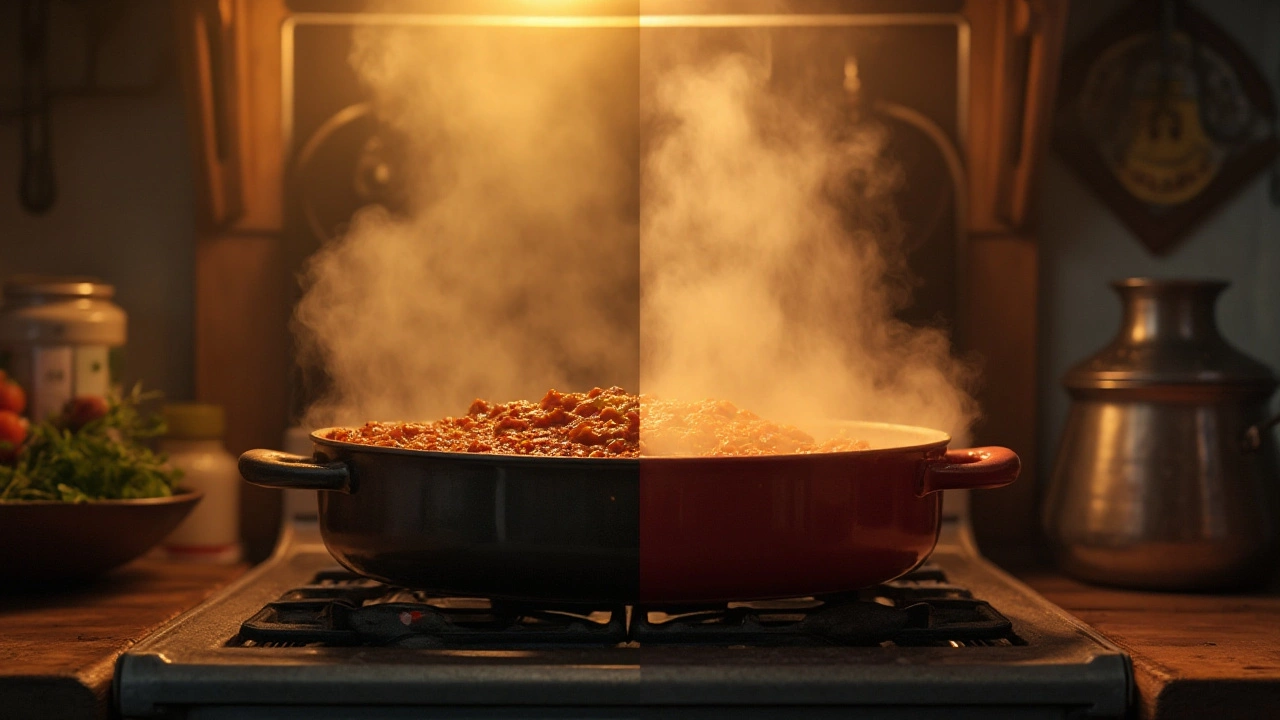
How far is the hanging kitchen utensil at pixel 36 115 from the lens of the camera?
64.1 inches

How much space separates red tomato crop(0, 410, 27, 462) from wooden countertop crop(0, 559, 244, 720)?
0.18m

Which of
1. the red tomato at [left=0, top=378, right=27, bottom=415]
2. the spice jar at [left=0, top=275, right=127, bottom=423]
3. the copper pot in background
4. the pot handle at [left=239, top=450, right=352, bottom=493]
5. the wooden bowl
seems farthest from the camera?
the spice jar at [left=0, top=275, right=127, bottom=423]

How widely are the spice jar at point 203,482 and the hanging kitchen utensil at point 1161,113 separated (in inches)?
50.3

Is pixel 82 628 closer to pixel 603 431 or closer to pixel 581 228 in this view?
pixel 603 431

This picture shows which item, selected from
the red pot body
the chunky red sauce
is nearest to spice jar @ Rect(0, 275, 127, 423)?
the chunky red sauce

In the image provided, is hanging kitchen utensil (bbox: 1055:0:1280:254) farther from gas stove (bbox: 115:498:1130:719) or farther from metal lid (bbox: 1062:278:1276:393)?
gas stove (bbox: 115:498:1130:719)

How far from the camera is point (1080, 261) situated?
1.66 meters

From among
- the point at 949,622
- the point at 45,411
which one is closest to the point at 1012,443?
the point at 949,622

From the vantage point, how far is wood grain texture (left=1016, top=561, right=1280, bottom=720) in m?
0.85

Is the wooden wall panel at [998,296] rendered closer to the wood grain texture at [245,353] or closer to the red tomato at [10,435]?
the wood grain texture at [245,353]

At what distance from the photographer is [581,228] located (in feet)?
A: 5.27

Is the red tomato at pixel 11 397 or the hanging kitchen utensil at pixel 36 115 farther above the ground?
the hanging kitchen utensil at pixel 36 115

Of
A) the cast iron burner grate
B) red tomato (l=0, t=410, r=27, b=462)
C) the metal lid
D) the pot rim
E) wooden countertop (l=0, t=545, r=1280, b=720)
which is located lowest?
wooden countertop (l=0, t=545, r=1280, b=720)

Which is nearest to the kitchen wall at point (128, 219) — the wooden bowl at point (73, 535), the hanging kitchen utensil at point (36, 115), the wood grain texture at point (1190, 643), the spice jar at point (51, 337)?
the hanging kitchen utensil at point (36, 115)
